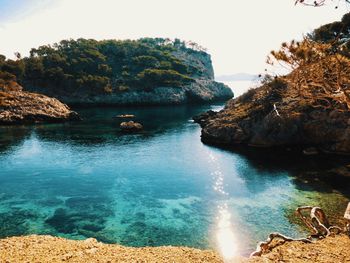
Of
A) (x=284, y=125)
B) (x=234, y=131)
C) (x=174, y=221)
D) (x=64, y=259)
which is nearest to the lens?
(x=64, y=259)

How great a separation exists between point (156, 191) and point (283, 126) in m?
39.5

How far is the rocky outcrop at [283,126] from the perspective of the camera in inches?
2707

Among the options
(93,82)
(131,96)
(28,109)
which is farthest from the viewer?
(131,96)

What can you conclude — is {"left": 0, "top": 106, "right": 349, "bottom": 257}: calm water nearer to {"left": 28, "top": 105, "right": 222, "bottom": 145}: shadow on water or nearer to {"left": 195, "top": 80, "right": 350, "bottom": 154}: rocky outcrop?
{"left": 28, "top": 105, "right": 222, "bottom": 145}: shadow on water

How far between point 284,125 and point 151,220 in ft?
155

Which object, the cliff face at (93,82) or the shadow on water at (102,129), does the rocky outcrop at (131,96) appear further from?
the shadow on water at (102,129)

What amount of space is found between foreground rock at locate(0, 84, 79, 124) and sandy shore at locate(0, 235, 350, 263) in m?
93.2

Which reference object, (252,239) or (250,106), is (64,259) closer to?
(252,239)

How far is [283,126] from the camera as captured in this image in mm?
73938

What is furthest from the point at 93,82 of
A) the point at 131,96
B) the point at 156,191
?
the point at 156,191

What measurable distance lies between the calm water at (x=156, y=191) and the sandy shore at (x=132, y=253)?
1094 cm

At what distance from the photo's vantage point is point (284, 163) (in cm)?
6188

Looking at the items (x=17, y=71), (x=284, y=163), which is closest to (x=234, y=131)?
(x=284, y=163)

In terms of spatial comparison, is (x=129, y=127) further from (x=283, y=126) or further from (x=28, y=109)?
(x=283, y=126)
